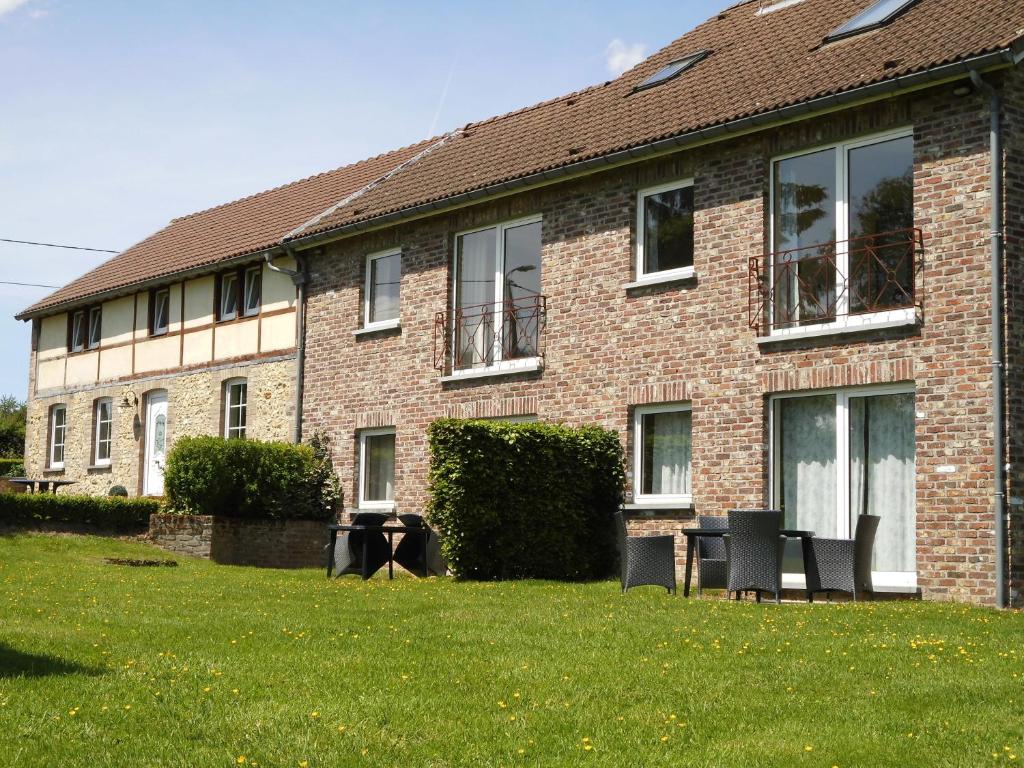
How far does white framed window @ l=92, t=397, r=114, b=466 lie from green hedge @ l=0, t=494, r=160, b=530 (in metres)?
5.92

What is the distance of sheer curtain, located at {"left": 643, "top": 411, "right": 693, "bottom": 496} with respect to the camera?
15594 millimetres

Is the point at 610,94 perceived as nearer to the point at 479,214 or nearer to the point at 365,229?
the point at 479,214

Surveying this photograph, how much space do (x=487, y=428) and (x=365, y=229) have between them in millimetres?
5968

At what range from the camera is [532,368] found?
17250 millimetres

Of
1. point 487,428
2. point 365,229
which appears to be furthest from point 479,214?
point 487,428

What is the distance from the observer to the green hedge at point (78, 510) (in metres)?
20.0

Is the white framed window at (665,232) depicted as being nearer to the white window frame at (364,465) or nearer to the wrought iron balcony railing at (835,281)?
the wrought iron balcony railing at (835,281)

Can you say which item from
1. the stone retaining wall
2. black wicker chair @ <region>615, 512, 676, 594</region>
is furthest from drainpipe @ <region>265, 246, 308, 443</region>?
black wicker chair @ <region>615, 512, 676, 594</region>

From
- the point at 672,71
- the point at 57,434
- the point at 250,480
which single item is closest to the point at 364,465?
the point at 250,480

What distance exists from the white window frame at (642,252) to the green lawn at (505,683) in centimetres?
506

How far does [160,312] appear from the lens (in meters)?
25.9

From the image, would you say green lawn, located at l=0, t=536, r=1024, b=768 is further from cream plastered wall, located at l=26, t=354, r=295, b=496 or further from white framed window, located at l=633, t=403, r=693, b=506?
cream plastered wall, located at l=26, t=354, r=295, b=496

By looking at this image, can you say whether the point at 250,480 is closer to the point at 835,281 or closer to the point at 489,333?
the point at 489,333

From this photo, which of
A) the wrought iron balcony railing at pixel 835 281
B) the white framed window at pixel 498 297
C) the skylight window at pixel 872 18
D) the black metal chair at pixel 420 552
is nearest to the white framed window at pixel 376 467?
the white framed window at pixel 498 297
